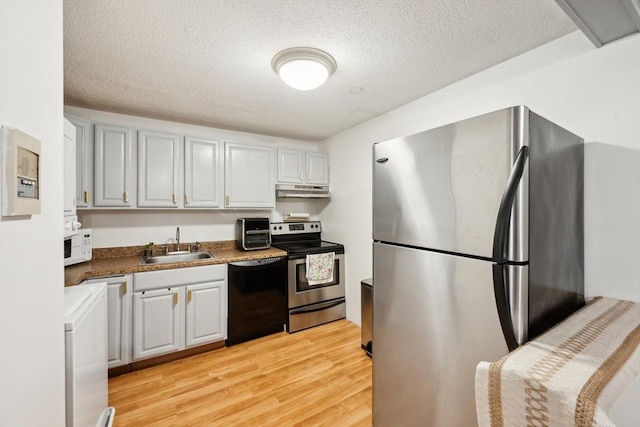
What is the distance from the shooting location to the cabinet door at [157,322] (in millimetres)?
2197

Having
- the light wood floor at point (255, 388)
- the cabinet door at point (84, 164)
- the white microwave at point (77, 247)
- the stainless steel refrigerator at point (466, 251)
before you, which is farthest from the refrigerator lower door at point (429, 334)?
the cabinet door at point (84, 164)

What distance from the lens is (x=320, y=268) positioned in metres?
3.02

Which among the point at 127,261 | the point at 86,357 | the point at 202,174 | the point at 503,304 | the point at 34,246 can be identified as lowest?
the point at 86,357

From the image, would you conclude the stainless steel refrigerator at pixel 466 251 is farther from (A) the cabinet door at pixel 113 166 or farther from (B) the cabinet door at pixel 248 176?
(A) the cabinet door at pixel 113 166

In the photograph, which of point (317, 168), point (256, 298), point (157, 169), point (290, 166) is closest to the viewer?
point (157, 169)

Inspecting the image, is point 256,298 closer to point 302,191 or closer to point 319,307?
point 319,307

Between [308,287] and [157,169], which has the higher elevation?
[157,169]

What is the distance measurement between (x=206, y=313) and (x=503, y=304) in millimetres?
2422

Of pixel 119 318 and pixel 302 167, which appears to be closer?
pixel 119 318

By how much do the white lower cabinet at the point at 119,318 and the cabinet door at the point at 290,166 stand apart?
189cm

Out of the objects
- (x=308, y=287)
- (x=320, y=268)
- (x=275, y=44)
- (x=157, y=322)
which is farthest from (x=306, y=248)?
(x=275, y=44)

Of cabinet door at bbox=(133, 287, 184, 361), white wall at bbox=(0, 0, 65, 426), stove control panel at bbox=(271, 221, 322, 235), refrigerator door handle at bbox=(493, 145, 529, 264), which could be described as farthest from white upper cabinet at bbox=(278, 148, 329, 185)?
refrigerator door handle at bbox=(493, 145, 529, 264)

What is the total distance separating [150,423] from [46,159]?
179 cm

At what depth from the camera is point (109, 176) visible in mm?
2387
